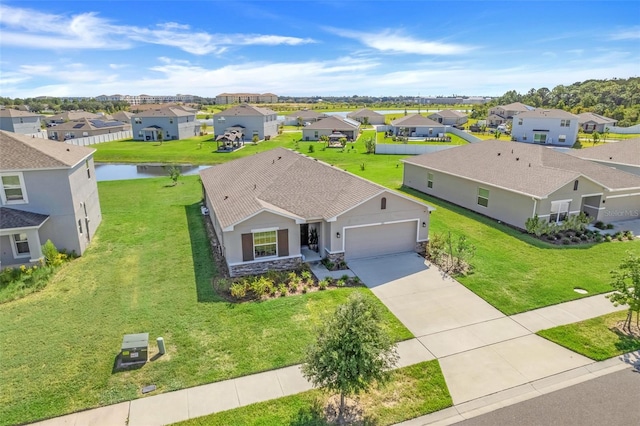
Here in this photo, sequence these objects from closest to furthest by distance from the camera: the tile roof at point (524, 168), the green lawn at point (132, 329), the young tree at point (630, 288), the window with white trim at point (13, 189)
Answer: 1. the green lawn at point (132, 329)
2. the young tree at point (630, 288)
3. the window with white trim at point (13, 189)
4. the tile roof at point (524, 168)

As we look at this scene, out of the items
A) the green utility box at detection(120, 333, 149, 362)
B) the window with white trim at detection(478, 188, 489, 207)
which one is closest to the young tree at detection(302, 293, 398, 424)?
the green utility box at detection(120, 333, 149, 362)

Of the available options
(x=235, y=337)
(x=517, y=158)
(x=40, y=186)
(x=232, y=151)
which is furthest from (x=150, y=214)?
(x=232, y=151)

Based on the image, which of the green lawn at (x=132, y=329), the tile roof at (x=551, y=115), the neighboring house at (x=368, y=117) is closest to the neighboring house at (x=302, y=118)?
the neighboring house at (x=368, y=117)

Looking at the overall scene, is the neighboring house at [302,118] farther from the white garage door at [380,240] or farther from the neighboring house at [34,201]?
the neighboring house at [34,201]

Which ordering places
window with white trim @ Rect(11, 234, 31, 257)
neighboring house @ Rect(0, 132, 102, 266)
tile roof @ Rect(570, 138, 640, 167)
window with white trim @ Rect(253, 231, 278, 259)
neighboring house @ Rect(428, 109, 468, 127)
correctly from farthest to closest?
neighboring house @ Rect(428, 109, 468, 127) < tile roof @ Rect(570, 138, 640, 167) < window with white trim @ Rect(11, 234, 31, 257) < neighboring house @ Rect(0, 132, 102, 266) < window with white trim @ Rect(253, 231, 278, 259)

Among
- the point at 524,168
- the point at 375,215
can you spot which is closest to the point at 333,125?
the point at 524,168

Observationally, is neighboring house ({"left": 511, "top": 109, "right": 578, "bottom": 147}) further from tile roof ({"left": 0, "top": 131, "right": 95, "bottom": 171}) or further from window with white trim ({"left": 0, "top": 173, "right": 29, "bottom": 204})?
window with white trim ({"left": 0, "top": 173, "right": 29, "bottom": 204})

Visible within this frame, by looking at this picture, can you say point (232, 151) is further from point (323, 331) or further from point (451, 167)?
point (323, 331)

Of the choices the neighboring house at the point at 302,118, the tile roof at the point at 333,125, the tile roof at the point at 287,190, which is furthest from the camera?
the neighboring house at the point at 302,118
